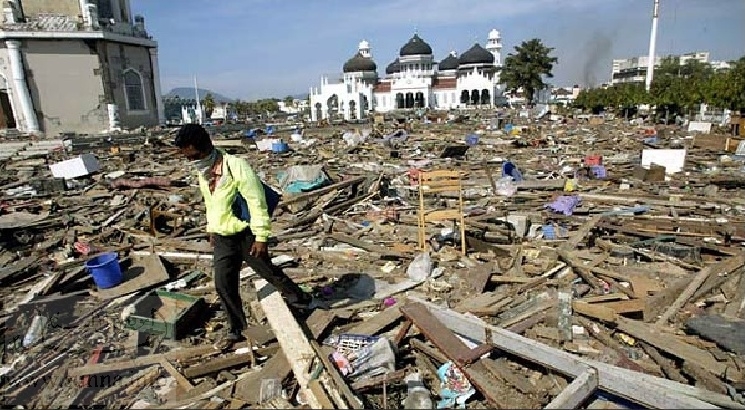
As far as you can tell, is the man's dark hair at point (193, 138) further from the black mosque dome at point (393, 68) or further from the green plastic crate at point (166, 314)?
the black mosque dome at point (393, 68)

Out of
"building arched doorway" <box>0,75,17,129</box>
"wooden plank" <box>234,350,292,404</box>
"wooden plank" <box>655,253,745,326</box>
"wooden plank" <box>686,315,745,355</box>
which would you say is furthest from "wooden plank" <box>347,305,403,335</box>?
"building arched doorway" <box>0,75,17,129</box>

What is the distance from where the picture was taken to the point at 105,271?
19.1ft

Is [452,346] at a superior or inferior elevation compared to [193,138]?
inferior

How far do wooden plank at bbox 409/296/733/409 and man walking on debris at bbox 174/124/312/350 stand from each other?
219cm

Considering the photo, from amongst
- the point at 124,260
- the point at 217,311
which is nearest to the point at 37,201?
the point at 124,260

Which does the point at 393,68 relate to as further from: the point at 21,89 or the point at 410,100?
the point at 21,89

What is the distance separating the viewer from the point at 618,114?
47.1 m

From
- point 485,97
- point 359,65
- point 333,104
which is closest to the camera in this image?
point 333,104

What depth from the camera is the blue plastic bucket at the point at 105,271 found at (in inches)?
227

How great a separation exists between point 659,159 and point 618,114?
39.3 meters

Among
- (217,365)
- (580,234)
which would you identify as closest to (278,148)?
(580,234)

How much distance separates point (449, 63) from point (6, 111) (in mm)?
70916

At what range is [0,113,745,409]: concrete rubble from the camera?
3631 millimetres

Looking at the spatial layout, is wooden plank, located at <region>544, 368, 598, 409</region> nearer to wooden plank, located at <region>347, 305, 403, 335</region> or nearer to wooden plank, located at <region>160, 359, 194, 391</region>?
wooden plank, located at <region>347, 305, 403, 335</region>
